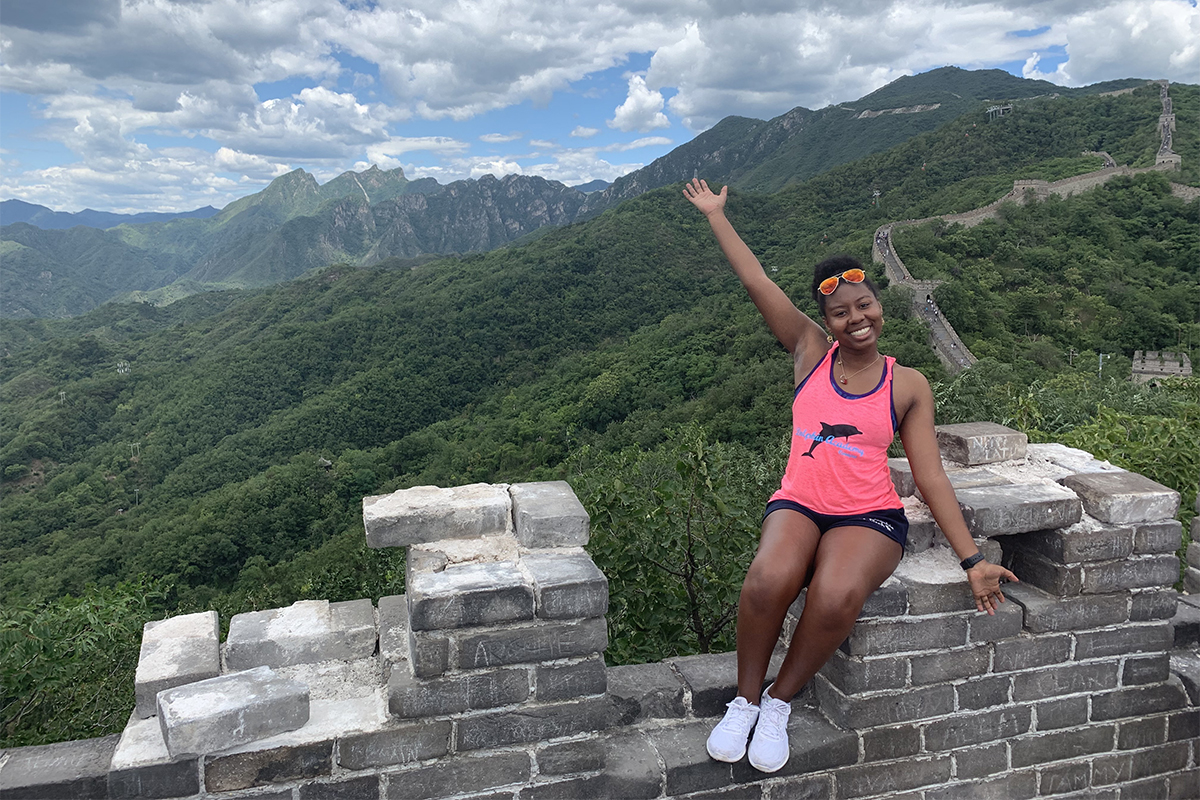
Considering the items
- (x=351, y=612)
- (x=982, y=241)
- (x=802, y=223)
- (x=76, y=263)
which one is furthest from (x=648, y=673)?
(x=76, y=263)

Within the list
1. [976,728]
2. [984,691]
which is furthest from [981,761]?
[984,691]

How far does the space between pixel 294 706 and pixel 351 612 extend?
18.7 inches

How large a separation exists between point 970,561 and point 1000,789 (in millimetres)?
772

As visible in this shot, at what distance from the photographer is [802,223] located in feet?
175

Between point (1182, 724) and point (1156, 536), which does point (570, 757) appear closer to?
point (1156, 536)

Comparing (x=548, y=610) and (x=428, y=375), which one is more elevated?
(x=548, y=610)

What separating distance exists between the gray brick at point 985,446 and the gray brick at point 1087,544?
0.35 metres

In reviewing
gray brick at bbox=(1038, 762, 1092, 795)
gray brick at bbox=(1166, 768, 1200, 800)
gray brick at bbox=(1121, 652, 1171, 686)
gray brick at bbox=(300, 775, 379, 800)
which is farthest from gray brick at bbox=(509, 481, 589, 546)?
gray brick at bbox=(1166, 768, 1200, 800)

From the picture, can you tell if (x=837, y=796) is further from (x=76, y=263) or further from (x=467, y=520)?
(x=76, y=263)

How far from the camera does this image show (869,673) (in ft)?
6.63

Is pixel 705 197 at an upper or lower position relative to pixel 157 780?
upper

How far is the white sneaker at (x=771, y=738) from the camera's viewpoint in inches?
74.9

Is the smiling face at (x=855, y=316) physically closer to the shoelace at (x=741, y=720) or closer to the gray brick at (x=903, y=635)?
the gray brick at (x=903, y=635)

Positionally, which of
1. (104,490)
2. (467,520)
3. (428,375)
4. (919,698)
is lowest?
(104,490)
